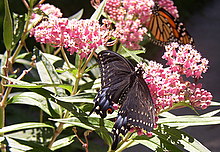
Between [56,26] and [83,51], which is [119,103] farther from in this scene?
[56,26]

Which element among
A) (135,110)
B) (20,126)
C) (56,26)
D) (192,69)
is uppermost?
(56,26)

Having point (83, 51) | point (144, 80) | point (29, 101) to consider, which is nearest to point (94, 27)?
point (83, 51)

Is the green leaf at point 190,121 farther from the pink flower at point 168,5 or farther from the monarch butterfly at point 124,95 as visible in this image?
the pink flower at point 168,5

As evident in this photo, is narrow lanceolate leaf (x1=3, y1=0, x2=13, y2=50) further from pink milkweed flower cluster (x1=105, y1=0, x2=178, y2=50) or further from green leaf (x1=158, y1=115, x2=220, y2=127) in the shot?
green leaf (x1=158, y1=115, x2=220, y2=127)

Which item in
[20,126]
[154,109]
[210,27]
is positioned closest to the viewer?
[154,109]

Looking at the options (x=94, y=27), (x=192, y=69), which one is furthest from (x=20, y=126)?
(x=192, y=69)

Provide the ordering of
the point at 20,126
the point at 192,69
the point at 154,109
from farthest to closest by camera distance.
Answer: the point at 20,126 < the point at 192,69 < the point at 154,109

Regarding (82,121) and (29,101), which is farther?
(29,101)

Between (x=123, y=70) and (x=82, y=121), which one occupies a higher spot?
(x=123, y=70)
